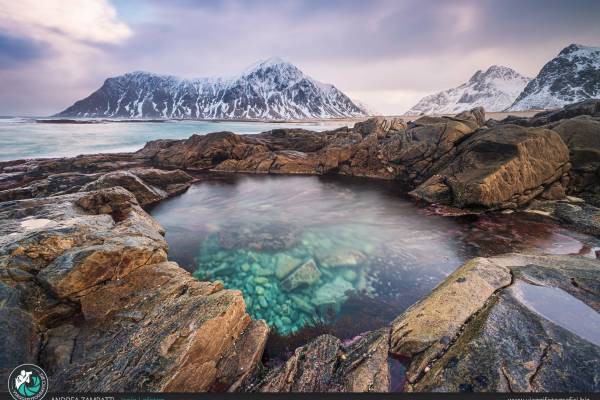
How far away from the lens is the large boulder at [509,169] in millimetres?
18203

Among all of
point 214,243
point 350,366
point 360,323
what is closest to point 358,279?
point 360,323

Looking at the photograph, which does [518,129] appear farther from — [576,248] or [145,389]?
[145,389]

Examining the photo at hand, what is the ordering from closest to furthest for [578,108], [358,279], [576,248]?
[358,279] → [576,248] → [578,108]

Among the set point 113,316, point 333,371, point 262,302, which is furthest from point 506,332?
point 113,316

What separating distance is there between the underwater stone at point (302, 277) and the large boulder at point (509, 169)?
537 inches

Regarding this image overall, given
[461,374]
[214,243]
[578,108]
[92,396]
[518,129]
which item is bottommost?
[214,243]

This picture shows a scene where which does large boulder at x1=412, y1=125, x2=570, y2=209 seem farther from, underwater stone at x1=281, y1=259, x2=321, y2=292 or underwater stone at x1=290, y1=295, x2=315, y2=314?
underwater stone at x1=290, y1=295, x2=315, y2=314

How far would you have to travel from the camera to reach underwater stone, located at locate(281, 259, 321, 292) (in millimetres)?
11071

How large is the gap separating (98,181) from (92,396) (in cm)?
2079

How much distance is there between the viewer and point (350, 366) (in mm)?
5887

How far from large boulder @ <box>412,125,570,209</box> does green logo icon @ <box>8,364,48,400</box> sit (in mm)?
22170

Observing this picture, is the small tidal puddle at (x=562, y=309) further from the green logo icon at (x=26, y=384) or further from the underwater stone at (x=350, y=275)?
the green logo icon at (x=26, y=384)

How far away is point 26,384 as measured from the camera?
5.03m

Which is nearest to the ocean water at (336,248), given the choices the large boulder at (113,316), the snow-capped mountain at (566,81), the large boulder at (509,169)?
the large boulder at (509,169)
